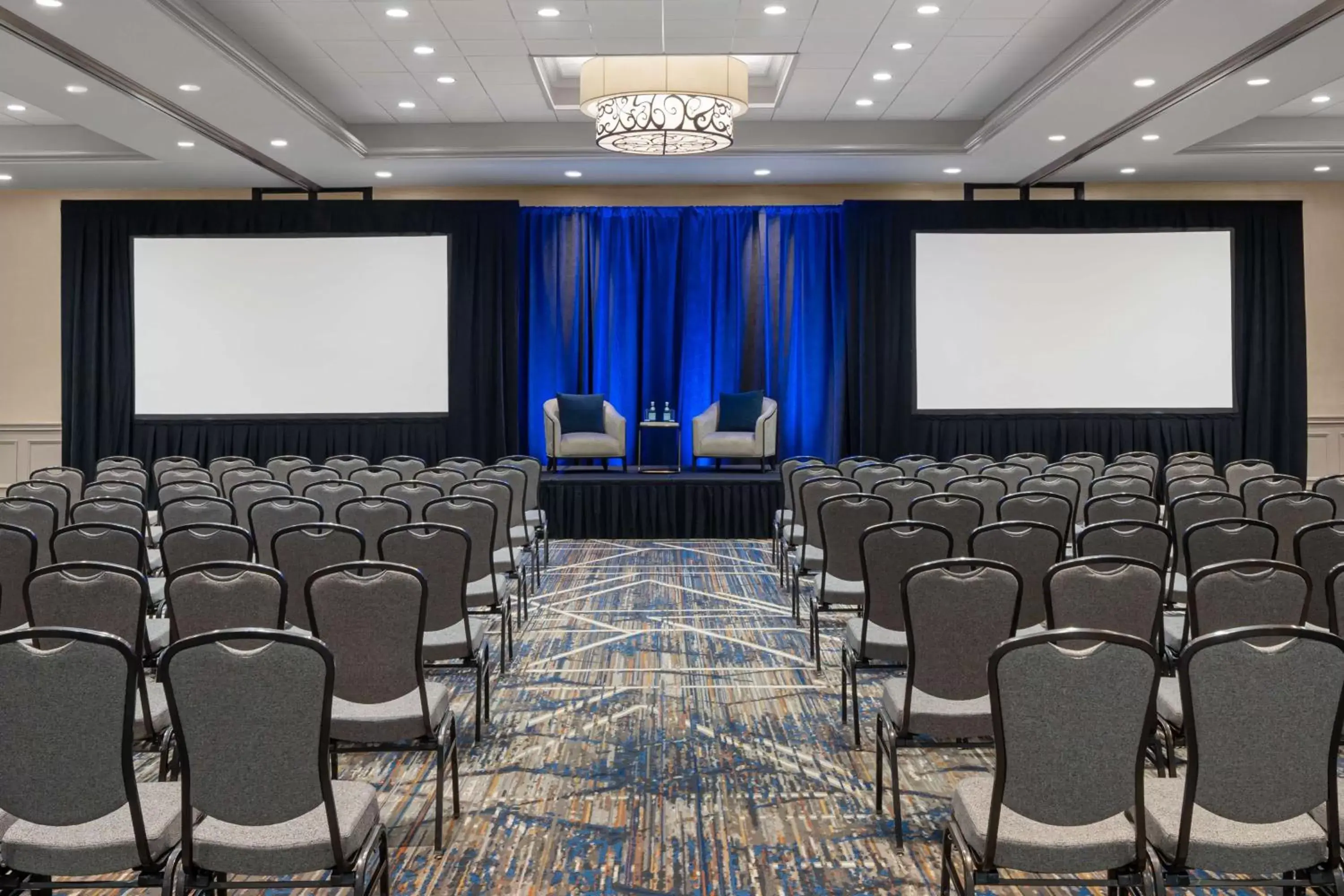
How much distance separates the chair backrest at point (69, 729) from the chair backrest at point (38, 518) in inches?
144

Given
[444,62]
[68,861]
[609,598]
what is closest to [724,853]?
[68,861]

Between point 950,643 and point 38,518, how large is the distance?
4929mm

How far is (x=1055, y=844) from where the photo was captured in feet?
8.90

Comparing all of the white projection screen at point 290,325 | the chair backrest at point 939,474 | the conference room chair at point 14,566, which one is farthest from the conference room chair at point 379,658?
the white projection screen at point 290,325

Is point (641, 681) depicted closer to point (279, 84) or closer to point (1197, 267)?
point (279, 84)

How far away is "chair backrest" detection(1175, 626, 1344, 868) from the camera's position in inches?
103

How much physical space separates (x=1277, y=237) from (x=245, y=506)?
12.1 m

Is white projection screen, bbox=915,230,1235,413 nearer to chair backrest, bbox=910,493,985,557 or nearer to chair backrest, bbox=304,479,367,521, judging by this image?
chair backrest, bbox=910,493,985,557

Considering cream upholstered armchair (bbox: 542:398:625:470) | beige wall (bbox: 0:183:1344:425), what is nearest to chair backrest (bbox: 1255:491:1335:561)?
cream upholstered armchair (bbox: 542:398:625:470)

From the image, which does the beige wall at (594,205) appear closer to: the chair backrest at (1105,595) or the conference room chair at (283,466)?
the conference room chair at (283,466)

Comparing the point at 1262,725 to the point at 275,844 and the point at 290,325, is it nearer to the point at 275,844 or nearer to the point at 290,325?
the point at 275,844

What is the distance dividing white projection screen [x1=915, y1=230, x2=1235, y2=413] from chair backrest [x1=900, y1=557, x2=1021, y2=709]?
984cm

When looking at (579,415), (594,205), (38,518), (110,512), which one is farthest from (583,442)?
(38,518)

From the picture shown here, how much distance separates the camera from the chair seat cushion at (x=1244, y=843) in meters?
2.69
